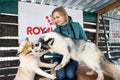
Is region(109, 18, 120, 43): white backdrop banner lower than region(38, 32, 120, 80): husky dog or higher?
higher

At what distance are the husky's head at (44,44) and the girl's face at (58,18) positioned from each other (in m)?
0.29

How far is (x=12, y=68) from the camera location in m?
3.57

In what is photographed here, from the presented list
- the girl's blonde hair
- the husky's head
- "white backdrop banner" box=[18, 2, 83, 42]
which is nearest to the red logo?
"white backdrop banner" box=[18, 2, 83, 42]

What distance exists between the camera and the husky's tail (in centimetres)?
423

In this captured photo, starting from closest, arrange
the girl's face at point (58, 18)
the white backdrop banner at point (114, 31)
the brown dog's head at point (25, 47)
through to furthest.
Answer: the brown dog's head at point (25, 47)
the girl's face at point (58, 18)
the white backdrop banner at point (114, 31)

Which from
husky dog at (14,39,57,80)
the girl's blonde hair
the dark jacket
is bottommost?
husky dog at (14,39,57,80)

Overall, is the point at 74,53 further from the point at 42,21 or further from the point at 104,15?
the point at 104,15

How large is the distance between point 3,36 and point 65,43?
937 mm

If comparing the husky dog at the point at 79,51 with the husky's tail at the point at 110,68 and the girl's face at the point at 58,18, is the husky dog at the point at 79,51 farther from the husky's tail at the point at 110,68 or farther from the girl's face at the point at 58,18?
the girl's face at the point at 58,18

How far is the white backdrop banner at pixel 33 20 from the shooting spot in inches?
140

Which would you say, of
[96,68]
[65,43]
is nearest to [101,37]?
[96,68]

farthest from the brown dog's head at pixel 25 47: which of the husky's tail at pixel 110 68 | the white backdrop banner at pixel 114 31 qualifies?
the white backdrop banner at pixel 114 31

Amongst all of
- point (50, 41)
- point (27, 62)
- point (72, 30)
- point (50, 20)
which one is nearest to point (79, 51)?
point (72, 30)

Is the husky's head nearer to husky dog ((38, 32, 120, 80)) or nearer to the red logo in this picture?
husky dog ((38, 32, 120, 80))
